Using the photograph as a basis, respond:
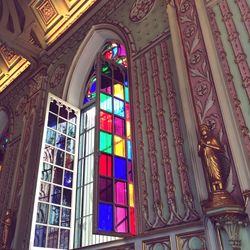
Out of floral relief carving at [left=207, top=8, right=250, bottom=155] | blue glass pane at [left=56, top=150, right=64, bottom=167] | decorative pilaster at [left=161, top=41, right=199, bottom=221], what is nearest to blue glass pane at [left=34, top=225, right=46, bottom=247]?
blue glass pane at [left=56, top=150, right=64, bottom=167]

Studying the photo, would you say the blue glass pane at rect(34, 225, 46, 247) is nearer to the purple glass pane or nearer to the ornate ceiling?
the purple glass pane

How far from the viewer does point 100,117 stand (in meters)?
4.88

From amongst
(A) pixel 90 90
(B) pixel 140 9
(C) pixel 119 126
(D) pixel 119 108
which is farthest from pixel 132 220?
(B) pixel 140 9

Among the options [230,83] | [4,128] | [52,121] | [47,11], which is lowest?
[230,83]

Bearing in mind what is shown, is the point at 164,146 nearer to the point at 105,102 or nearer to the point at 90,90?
the point at 105,102

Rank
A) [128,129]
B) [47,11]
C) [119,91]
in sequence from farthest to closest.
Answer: [47,11] → [119,91] → [128,129]

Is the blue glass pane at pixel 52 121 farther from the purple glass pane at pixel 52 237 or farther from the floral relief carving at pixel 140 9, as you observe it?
the floral relief carving at pixel 140 9

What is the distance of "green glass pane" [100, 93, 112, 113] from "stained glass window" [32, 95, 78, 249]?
158 cm

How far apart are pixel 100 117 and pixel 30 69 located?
4.56 m

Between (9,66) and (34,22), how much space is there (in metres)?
2.27

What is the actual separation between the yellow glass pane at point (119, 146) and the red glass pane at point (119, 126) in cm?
10

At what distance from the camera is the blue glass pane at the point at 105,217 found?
3973 millimetres

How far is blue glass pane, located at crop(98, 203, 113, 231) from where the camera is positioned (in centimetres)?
397

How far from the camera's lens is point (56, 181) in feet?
19.1
